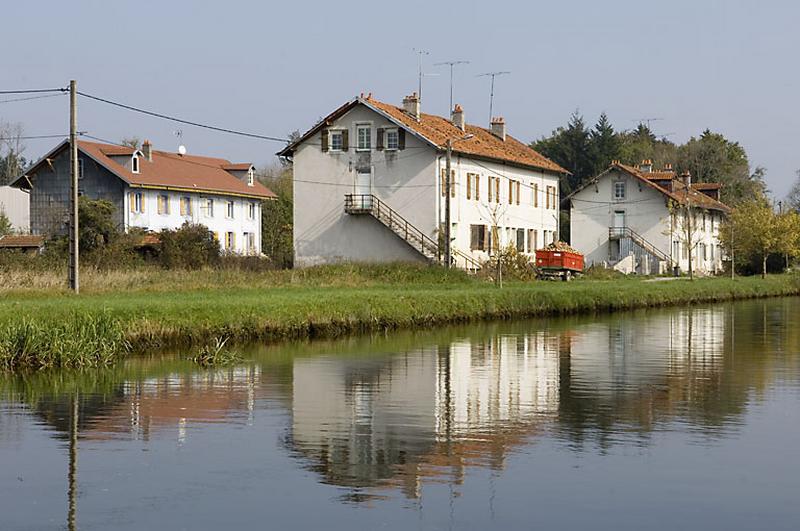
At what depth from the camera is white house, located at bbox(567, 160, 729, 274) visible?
286ft

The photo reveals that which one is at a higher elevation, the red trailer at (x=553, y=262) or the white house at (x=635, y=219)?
the white house at (x=635, y=219)

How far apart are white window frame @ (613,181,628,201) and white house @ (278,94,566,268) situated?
74.0 ft

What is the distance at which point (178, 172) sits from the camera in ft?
268

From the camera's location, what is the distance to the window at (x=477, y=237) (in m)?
66.6

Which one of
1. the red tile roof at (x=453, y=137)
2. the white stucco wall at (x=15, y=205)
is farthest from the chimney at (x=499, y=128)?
Result: the white stucco wall at (x=15, y=205)

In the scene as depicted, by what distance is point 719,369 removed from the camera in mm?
28234

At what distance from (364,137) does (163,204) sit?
19.3 meters

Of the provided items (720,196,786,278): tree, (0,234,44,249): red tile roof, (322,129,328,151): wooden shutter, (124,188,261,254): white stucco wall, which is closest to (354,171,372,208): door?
(322,129,328,151): wooden shutter

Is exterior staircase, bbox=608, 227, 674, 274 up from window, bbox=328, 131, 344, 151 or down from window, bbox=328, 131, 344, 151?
down

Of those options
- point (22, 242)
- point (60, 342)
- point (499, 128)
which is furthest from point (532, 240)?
point (60, 342)

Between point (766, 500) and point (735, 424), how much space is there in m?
5.52

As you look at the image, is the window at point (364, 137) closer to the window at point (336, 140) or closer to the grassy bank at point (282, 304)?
the window at point (336, 140)

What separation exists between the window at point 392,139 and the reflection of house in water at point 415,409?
32295 mm

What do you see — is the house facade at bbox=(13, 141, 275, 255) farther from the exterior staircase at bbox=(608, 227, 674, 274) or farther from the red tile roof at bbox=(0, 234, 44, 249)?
the exterior staircase at bbox=(608, 227, 674, 274)
